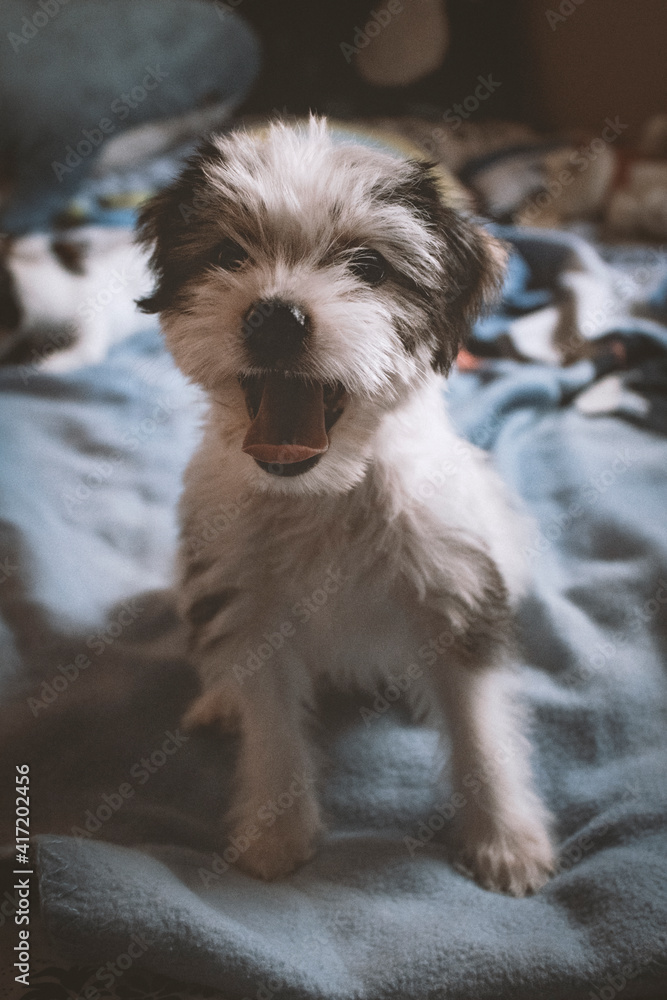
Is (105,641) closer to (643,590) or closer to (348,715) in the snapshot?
(348,715)

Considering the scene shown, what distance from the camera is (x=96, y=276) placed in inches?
86.5

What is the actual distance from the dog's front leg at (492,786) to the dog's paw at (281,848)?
21cm

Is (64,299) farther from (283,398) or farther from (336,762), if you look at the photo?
(336,762)

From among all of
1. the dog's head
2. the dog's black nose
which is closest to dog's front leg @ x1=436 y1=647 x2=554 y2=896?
the dog's head

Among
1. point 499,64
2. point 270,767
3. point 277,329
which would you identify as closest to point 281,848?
point 270,767

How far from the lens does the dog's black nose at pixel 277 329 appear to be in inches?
33.0

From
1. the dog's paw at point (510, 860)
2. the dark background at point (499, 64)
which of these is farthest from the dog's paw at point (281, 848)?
the dark background at point (499, 64)

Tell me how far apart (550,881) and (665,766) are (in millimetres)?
242

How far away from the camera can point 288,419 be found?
35.4 inches

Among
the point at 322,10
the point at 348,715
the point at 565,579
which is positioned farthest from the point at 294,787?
the point at 322,10

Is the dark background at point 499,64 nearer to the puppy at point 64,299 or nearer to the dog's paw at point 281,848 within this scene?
the puppy at point 64,299

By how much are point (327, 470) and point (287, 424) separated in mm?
80

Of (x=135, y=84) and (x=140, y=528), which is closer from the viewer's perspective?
(x=140, y=528)

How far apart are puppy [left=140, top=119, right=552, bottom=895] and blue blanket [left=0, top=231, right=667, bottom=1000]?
0.07 metres
